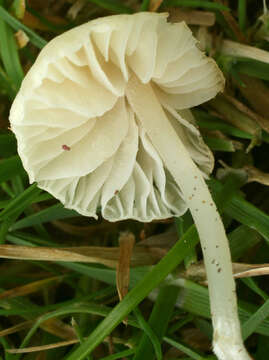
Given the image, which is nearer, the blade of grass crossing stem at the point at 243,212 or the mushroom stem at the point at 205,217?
the mushroom stem at the point at 205,217

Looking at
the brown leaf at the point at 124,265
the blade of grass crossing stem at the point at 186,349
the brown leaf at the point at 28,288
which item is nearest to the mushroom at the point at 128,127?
the brown leaf at the point at 124,265

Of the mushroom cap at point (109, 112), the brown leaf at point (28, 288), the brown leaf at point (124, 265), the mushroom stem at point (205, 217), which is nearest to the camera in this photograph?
the mushroom cap at point (109, 112)

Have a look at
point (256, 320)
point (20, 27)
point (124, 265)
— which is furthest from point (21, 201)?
point (256, 320)

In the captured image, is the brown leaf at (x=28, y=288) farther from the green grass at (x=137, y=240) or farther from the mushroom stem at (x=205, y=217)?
the mushroom stem at (x=205, y=217)

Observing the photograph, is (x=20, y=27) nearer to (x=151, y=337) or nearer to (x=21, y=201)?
(x=21, y=201)

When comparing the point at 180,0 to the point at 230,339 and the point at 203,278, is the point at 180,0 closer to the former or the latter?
the point at 203,278

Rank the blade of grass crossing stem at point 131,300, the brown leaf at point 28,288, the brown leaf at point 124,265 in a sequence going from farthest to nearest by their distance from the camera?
the brown leaf at point 28,288 → the brown leaf at point 124,265 → the blade of grass crossing stem at point 131,300

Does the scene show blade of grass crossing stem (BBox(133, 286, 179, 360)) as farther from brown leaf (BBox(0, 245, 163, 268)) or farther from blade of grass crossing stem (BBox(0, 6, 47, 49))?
blade of grass crossing stem (BBox(0, 6, 47, 49))

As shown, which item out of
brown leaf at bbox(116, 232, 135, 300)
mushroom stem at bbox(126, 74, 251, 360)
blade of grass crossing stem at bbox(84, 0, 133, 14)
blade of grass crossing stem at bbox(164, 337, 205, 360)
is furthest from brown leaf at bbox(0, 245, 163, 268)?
blade of grass crossing stem at bbox(84, 0, 133, 14)
